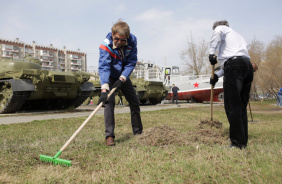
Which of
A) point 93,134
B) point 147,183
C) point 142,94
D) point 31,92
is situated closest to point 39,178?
point 147,183

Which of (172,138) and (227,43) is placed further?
(172,138)

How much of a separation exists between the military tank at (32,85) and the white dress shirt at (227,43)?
789 centimetres

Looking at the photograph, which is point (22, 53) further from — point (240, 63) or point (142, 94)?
point (240, 63)

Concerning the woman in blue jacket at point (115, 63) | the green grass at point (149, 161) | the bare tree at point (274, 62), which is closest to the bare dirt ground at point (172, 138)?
the green grass at point (149, 161)

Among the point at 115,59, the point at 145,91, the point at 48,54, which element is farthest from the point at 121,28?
the point at 48,54

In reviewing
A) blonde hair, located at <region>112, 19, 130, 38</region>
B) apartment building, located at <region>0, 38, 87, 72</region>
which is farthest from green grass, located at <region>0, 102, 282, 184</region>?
apartment building, located at <region>0, 38, 87, 72</region>

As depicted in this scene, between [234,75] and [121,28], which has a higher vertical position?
[121,28]

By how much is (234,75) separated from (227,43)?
469 millimetres

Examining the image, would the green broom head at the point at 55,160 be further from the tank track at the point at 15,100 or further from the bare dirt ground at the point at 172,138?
the tank track at the point at 15,100

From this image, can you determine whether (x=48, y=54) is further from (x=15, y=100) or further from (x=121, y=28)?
(x=121, y=28)

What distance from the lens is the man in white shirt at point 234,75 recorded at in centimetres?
340

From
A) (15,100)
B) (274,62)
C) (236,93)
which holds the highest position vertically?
(274,62)

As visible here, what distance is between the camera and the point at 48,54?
270 ft

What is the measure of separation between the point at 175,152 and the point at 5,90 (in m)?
9.12
